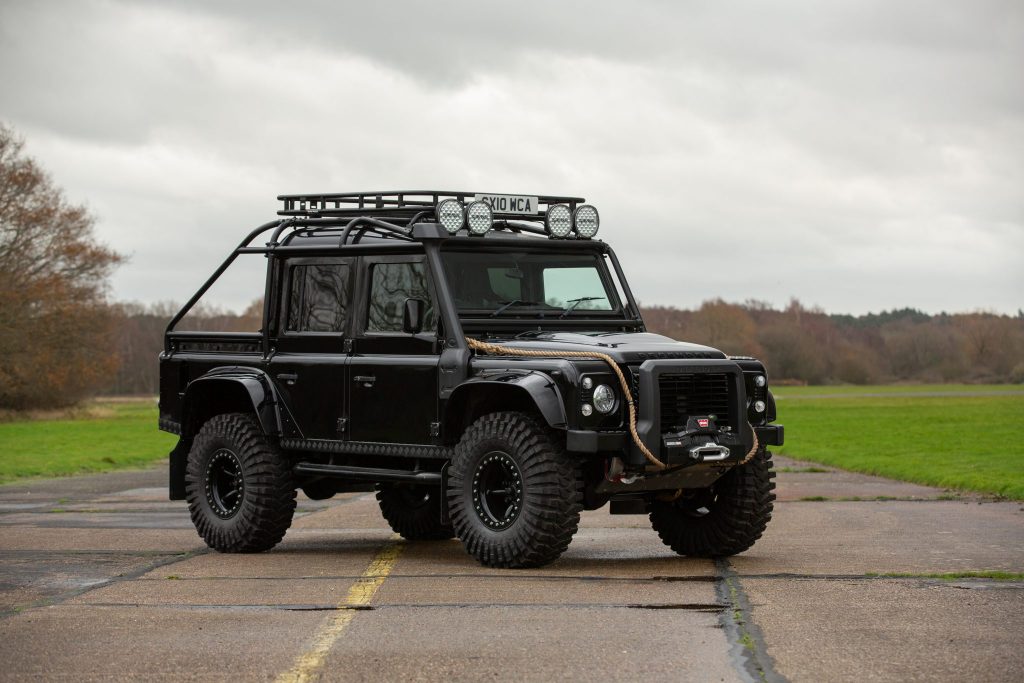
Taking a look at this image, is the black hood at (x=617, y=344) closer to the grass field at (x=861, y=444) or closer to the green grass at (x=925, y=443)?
the green grass at (x=925, y=443)

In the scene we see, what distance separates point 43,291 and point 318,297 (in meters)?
47.2

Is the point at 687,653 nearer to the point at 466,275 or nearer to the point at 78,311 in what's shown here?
the point at 466,275

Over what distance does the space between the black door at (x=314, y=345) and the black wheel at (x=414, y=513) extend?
1.23 metres

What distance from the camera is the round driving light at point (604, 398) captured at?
11.0m

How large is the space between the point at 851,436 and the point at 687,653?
3344cm

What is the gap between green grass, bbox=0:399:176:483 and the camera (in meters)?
28.4

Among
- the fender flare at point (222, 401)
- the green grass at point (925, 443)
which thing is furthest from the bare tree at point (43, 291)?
the fender flare at point (222, 401)

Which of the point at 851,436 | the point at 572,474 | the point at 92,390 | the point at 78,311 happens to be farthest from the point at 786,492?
the point at 92,390

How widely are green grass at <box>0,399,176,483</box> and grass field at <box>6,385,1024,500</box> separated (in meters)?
0.02

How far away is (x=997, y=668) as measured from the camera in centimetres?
719

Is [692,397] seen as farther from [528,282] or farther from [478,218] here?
[478,218]

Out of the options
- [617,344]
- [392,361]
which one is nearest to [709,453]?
[617,344]

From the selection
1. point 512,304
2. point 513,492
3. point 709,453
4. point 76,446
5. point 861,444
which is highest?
point 512,304

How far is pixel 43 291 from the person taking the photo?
58.0 m
